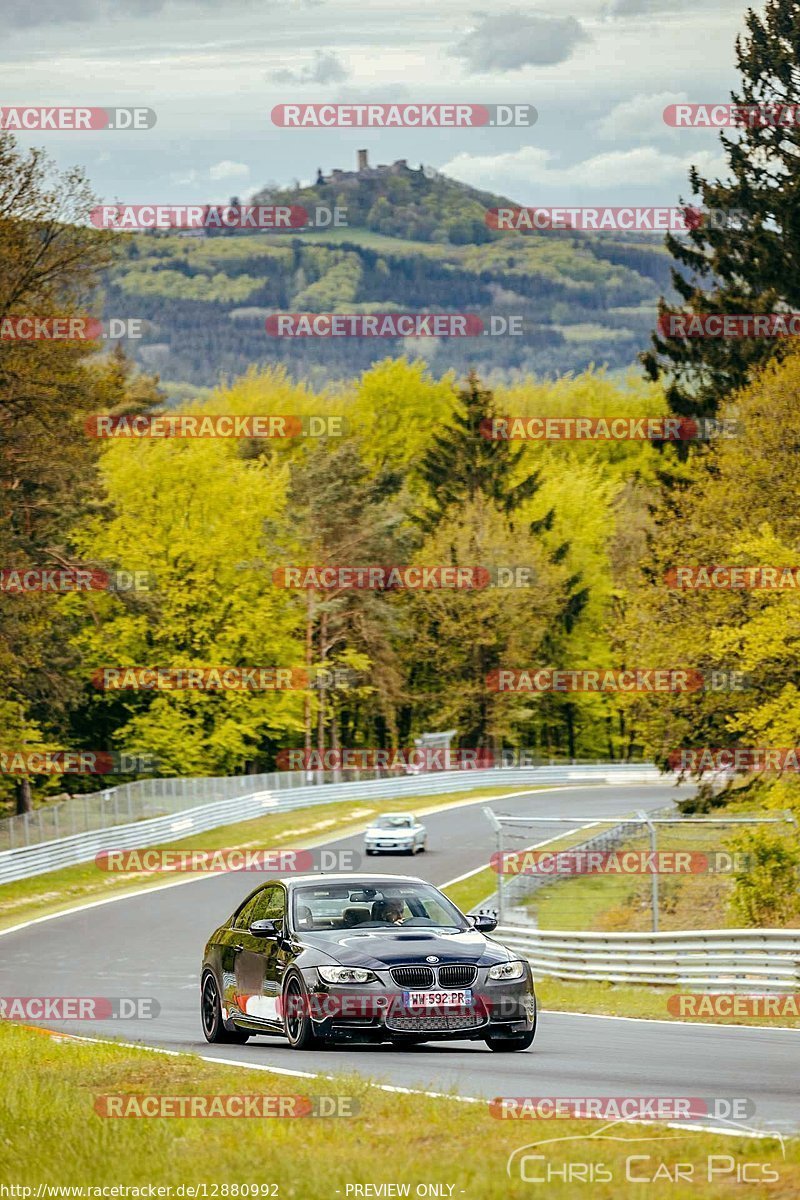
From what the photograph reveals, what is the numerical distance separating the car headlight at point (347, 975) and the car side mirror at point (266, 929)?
3.44ft

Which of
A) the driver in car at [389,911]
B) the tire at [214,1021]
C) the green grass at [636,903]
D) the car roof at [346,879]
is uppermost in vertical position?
the car roof at [346,879]

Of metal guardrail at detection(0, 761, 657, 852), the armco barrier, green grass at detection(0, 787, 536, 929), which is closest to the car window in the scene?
green grass at detection(0, 787, 536, 929)

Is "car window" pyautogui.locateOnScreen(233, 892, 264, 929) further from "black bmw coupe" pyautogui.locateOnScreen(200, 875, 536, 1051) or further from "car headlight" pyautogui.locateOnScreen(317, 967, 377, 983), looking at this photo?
"car headlight" pyautogui.locateOnScreen(317, 967, 377, 983)

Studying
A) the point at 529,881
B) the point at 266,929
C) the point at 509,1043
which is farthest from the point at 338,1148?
the point at 529,881

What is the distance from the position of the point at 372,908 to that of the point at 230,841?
4292cm

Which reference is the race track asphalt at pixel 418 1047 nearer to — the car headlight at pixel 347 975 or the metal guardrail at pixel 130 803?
the car headlight at pixel 347 975

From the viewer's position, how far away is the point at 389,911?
14625 mm

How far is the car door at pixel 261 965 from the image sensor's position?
14352 mm

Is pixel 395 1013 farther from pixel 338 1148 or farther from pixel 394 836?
pixel 394 836

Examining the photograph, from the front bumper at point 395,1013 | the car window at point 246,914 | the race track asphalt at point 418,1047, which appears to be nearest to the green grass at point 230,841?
the race track asphalt at point 418,1047

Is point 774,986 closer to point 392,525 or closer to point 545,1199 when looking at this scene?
point 545,1199

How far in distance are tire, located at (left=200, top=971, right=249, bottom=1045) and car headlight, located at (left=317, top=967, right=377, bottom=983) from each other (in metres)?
2.50

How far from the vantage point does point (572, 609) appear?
93.8 m

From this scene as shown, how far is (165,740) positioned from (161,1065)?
190ft
